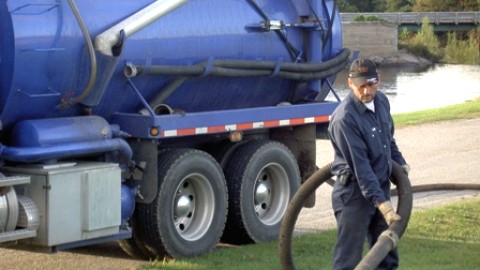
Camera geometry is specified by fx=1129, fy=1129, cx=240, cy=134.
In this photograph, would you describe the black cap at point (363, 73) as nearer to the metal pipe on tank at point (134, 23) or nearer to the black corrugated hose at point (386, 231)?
the black corrugated hose at point (386, 231)

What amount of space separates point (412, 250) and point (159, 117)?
2.80m

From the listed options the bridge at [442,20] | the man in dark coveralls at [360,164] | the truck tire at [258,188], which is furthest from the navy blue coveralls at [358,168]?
the bridge at [442,20]

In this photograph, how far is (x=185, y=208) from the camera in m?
Result: 10.8

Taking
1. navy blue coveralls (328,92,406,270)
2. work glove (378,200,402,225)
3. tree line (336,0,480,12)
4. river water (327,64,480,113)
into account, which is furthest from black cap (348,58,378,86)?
tree line (336,0,480,12)

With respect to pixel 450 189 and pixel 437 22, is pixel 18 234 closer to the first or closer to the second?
pixel 450 189

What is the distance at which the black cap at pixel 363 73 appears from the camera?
305 inches

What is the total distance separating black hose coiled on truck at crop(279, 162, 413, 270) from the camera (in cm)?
729

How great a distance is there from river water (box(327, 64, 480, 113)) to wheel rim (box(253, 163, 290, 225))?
51.2ft

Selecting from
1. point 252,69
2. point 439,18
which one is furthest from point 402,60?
point 252,69

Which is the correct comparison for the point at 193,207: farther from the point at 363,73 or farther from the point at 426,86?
the point at 426,86

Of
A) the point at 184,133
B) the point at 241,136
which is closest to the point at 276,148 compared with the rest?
the point at 241,136

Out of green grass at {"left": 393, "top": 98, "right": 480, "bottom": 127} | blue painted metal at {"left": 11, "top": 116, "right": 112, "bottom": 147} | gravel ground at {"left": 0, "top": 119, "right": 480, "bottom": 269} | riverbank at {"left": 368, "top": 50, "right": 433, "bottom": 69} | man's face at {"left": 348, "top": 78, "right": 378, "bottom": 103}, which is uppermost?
man's face at {"left": 348, "top": 78, "right": 378, "bottom": 103}

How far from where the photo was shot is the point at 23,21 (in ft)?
29.9

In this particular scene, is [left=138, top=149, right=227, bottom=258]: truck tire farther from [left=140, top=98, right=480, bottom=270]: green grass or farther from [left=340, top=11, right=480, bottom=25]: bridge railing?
[left=340, top=11, right=480, bottom=25]: bridge railing
